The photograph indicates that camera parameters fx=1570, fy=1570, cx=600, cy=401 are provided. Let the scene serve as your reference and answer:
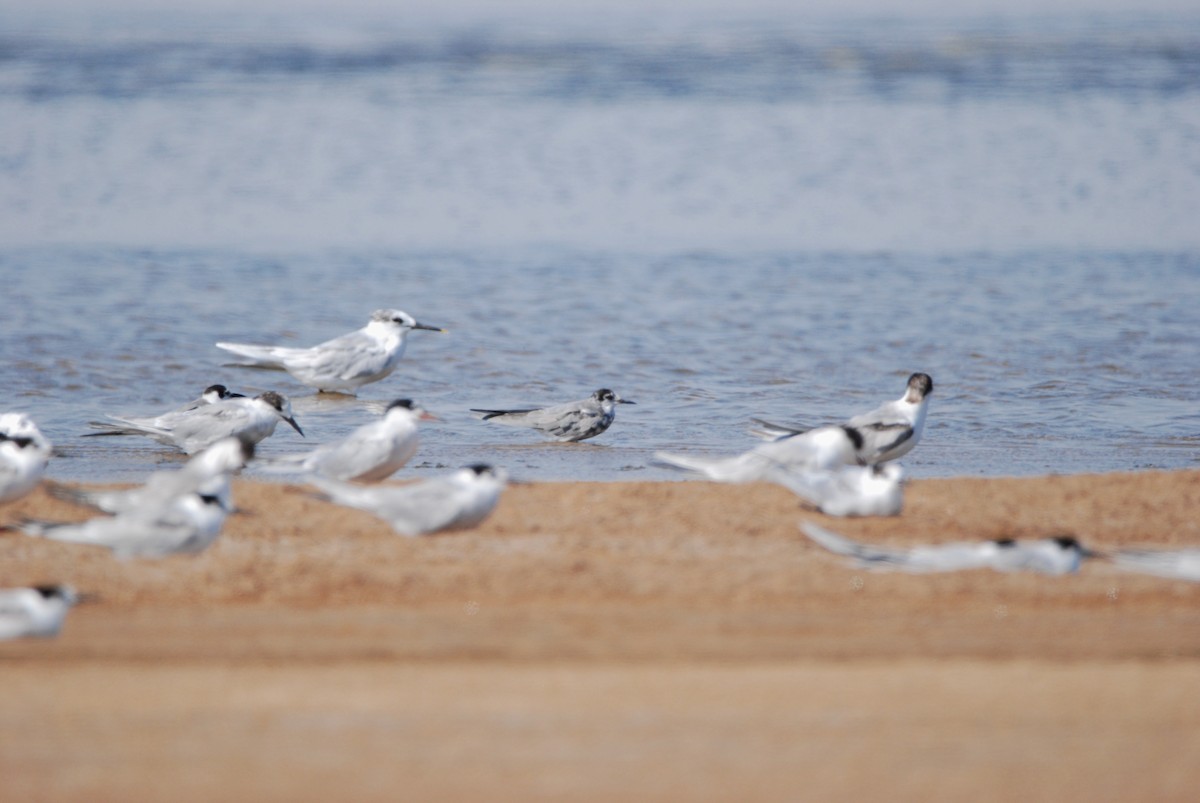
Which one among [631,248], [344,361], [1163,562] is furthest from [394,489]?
[631,248]

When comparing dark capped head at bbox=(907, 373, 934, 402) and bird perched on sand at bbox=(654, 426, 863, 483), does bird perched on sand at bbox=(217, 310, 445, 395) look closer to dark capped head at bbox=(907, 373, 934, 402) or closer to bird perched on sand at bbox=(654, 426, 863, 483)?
bird perched on sand at bbox=(654, 426, 863, 483)

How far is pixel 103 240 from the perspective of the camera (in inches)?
642

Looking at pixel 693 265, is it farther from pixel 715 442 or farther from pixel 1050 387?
pixel 715 442

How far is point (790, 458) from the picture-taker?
257 inches

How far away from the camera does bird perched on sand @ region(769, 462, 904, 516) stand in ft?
19.4

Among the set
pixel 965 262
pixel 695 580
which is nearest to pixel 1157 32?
pixel 965 262

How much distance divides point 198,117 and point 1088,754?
976 inches

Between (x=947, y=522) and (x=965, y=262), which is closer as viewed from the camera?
(x=947, y=522)

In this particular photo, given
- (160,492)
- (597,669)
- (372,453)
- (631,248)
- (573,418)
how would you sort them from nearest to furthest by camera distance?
(597,669), (160,492), (372,453), (573,418), (631,248)

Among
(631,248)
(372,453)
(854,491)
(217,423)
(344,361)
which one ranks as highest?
(854,491)

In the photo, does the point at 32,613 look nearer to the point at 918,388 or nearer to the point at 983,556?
the point at 983,556

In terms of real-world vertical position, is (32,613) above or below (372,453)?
above

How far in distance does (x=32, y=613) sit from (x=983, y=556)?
9.75ft

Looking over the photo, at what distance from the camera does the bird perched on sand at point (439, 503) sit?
5.63 metres
